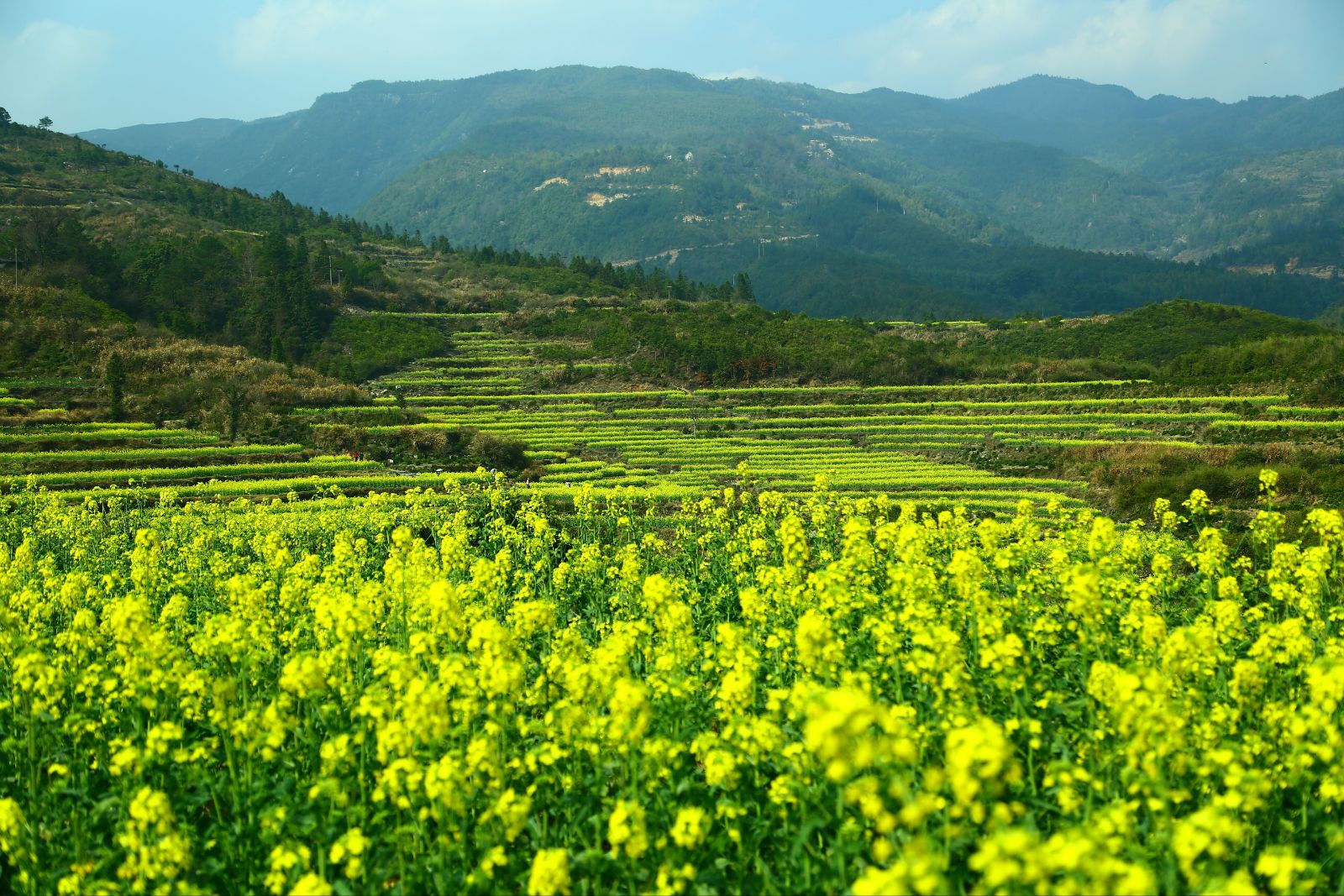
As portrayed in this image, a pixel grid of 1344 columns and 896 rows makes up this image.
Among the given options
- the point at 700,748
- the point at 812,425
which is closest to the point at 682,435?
the point at 812,425

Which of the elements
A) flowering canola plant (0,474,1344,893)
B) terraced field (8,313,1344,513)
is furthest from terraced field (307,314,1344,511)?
flowering canola plant (0,474,1344,893)

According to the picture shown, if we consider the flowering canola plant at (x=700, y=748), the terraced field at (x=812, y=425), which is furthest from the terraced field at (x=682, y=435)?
the flowering canola plant at (x=700, y=748)

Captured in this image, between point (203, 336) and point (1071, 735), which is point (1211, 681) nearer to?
point (1071, 735)

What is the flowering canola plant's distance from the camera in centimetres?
530

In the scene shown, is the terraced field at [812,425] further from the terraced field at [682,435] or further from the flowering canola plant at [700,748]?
the flowering canola plant at [700,748]

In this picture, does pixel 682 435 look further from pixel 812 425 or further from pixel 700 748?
pixel 700 748

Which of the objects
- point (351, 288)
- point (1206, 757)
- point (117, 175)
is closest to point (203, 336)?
point (351, 288)

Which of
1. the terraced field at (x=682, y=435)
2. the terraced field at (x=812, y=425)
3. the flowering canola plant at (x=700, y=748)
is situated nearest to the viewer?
the flowering canola plant at (x=700, y=748)

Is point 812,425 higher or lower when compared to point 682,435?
higher

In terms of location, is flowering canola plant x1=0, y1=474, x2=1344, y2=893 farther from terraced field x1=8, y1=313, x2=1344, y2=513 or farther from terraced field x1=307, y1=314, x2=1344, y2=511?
terraced field x1=307, y1=314, x2=1344, y2=511

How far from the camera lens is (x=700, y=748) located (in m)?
6.30

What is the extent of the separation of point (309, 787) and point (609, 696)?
262 cm

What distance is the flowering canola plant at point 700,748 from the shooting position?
5.30 m

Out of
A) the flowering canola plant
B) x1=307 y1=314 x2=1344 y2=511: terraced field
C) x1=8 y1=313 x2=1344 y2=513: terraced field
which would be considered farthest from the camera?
x1=307 y1=314 x2=1344 y2=511: terraced field
